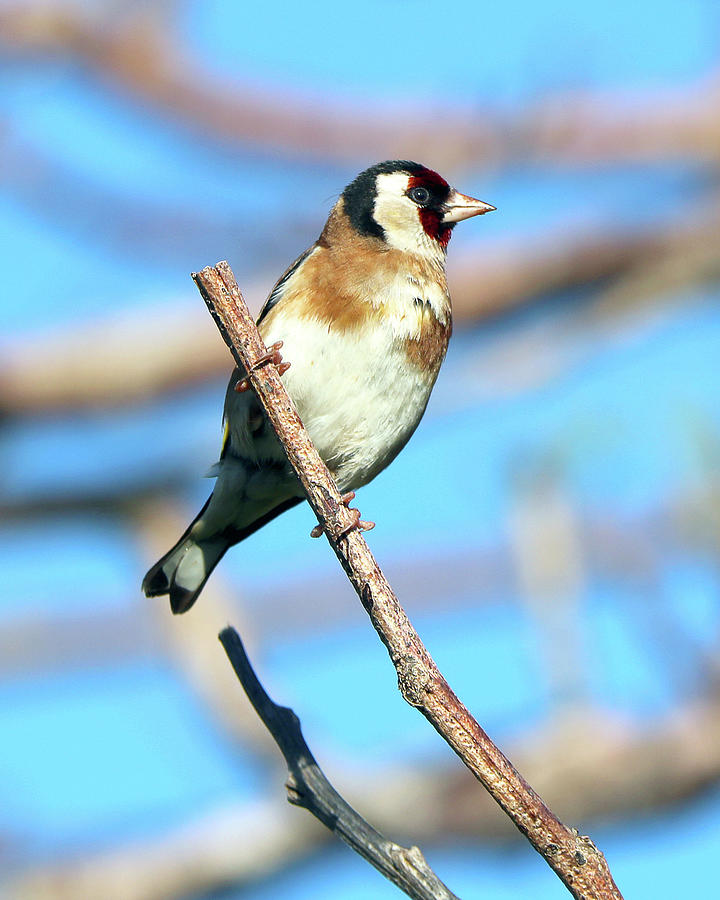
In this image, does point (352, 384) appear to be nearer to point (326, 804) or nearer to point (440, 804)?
point (326, 804)

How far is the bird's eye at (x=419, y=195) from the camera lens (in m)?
4.12

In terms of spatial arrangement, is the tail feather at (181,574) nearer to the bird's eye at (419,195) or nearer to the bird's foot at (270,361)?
the bird's foot at (270,361)

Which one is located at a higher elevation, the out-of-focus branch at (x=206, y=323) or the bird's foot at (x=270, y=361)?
the out-of-focus branch at (x=206, y=323)

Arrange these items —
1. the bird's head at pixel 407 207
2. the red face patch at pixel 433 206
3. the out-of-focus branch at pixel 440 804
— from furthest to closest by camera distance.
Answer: the out-of-focus branch at pixel 440 804
the red face patch at pixel 433 206
the bird's head at pixel 407 207

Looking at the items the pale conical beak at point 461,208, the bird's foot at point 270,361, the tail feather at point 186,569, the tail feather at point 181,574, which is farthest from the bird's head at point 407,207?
the tail feather at point 181,574

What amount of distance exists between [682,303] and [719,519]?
223 cm

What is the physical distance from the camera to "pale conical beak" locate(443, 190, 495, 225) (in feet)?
13.4

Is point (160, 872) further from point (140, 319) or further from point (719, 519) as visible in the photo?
point (719, 519)

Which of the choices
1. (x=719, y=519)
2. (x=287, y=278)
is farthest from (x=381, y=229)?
(x=719, y=519)

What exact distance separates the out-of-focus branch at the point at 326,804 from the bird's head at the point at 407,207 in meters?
1.83

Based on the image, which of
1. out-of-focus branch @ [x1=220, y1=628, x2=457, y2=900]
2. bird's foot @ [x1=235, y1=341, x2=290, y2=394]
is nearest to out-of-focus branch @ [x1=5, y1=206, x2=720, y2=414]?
bird's foot @ [x1=235, y1=341, x2=290, y2=394]

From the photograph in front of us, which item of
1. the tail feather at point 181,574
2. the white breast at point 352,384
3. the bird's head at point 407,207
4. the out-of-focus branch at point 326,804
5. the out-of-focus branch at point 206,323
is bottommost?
the out-of-focus branch at point 326,804

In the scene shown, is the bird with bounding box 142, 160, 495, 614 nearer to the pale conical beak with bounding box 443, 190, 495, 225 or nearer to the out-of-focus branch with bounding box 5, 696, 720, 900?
the pale conical beak with bounding box 443, 190, 495, 225

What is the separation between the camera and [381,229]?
392cm
